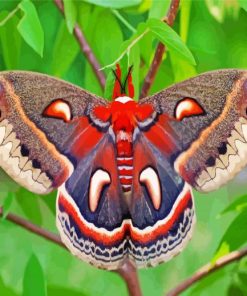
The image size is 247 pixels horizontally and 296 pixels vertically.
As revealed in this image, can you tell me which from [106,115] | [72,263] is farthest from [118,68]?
[72,263]

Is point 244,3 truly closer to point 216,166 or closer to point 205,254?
point 216,166

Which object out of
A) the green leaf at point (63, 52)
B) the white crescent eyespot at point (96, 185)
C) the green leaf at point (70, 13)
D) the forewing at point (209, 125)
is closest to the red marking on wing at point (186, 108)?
the forewing at point (209, 125)

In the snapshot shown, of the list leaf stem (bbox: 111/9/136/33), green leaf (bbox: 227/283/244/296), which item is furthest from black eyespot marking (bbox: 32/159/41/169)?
green leaf (bbox: 227/283/244/296)

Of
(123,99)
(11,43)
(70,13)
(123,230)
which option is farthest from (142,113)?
(11,43)

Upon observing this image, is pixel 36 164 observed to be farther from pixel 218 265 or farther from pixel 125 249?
pixel 218 265

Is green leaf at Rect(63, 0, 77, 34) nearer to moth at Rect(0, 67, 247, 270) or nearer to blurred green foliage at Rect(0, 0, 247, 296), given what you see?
blurred green foliage at Rect(0, 0, 247, 296)
